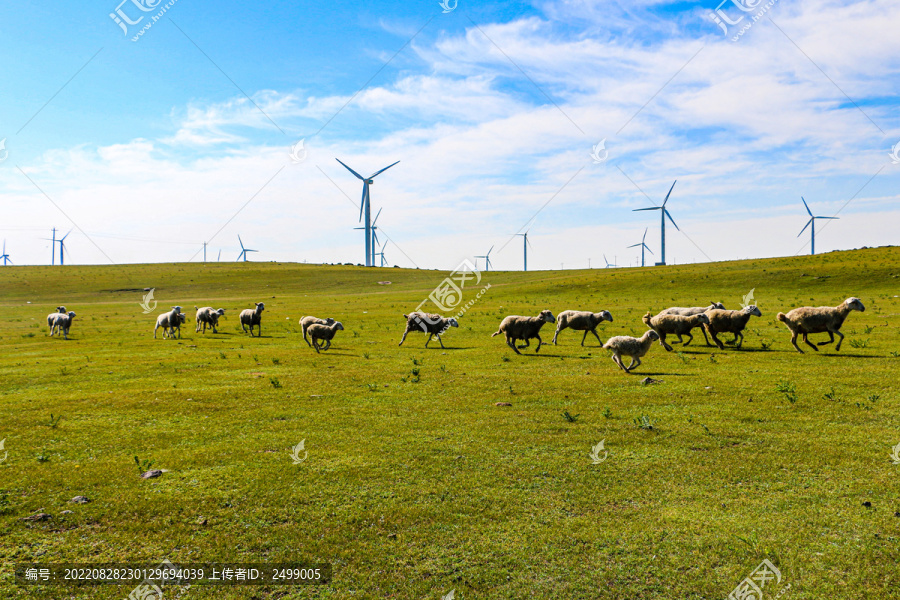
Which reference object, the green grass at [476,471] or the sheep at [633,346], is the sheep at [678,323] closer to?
the green grass at [476,471]

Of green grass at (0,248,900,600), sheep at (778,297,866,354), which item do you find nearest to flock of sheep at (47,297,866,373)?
sheep at (778,297,866,354)

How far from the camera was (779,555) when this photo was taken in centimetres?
645

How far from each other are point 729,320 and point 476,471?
1756 centimetres

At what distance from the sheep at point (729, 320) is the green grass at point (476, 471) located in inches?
51.0

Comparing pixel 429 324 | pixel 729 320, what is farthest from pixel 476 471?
pixel 429 324

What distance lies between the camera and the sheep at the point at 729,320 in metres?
21.9

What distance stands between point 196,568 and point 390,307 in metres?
46.3

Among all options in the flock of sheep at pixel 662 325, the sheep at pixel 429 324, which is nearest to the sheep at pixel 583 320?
the flock of sheep at pixel 662 325

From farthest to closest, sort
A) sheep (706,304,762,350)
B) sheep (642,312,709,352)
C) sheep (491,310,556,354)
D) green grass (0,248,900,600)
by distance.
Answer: sheep (491,310,556,354), sheep (642,312,709,352), sheep (706,304,762,350), green grass (0,248,900,600)

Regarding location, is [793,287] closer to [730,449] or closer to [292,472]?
[730,449]

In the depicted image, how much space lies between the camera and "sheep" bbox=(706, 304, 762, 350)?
21.9 meters

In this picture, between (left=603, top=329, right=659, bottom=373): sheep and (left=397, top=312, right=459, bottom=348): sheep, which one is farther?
(left=397, top=312, right=459, bottom=348): sheep

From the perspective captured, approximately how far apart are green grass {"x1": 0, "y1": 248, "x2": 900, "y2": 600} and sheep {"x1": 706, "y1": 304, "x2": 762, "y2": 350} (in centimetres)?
129

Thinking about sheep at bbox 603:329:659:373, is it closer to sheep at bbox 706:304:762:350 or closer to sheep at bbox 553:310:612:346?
sheep at bbox 706:304:762:350
